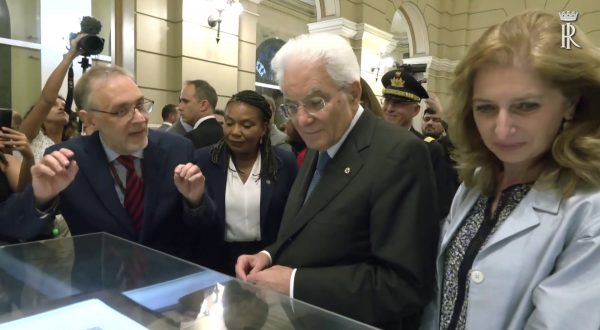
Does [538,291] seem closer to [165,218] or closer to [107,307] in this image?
[107,307]

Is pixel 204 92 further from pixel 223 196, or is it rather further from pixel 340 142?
pixel 340 142

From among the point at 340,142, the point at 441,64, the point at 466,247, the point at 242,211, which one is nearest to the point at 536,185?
the point at 466,247

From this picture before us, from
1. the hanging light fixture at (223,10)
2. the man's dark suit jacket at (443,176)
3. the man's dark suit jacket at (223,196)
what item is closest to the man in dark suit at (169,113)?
the hanging light fixture at (223,10)

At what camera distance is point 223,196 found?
214cm

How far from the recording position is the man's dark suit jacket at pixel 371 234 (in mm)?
1182

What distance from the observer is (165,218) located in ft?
5.83

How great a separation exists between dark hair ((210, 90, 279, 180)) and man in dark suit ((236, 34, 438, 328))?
0.80 m

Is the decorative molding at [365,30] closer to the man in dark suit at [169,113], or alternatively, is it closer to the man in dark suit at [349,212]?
the man in dark suit at [169,113]

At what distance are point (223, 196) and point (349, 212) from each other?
104 centimetres

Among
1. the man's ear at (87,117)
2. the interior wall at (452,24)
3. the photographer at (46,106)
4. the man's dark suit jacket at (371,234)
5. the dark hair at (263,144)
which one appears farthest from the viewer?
the interior wall at (452,24)

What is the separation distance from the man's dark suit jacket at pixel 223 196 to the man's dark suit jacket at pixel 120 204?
6.1 inches

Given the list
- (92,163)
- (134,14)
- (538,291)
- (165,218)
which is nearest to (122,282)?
(165,218)

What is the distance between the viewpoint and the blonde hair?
96 cm

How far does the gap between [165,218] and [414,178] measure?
105 centimetres
